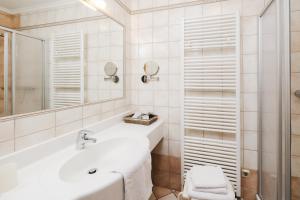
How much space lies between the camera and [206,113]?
1728 millimetres

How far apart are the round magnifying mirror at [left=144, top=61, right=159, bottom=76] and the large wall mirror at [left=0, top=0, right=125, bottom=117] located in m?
0.43

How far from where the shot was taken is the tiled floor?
6.02ft

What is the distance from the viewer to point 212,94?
1747 mm

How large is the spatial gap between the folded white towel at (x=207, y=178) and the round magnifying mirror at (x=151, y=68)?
106cm

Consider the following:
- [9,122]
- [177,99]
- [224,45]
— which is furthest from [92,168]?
[224,45]

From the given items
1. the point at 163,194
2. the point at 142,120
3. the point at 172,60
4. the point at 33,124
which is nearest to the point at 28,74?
the point at 33,124

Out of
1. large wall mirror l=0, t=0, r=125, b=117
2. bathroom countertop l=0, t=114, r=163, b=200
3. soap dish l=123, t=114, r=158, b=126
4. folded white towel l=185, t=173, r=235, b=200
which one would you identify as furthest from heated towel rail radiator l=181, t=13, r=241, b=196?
bathroom countertop l=0, t=114, r=163, b=200

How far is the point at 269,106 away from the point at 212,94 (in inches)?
18.9

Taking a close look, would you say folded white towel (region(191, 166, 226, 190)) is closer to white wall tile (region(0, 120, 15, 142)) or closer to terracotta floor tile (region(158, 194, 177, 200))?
terracotta floor tile (region(158, 194, 177, 200))

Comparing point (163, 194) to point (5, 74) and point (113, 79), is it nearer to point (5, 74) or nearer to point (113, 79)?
point (113, 79)

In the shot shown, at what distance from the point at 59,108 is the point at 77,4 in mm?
762

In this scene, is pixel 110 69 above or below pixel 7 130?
above

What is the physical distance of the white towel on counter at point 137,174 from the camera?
83 centimetres

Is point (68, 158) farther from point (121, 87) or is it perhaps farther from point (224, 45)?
point (224, 45)
